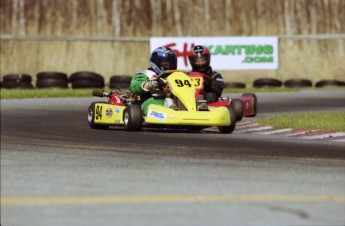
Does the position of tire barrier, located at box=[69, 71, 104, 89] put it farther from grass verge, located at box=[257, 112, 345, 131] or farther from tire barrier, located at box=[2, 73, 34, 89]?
grass verge, located at box=[257, 112, 345, 131]

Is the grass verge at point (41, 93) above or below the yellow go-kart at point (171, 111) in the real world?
below

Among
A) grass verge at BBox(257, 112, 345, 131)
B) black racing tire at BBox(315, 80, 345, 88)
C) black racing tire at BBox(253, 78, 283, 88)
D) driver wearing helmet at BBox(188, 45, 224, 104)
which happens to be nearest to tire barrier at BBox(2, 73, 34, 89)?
black racing tire at BBox(253, 78, 283, 88)

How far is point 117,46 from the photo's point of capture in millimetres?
39031

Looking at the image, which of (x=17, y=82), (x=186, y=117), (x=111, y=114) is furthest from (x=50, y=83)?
(x=186, y=117)

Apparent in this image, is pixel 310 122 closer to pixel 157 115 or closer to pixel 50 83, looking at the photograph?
pixel 157 115

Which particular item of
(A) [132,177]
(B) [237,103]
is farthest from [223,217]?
(B) [237,103]

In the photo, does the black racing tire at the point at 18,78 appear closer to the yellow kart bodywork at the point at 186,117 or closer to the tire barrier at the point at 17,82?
the tire barrier at the point at 17,82

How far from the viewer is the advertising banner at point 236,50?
35.8 metres

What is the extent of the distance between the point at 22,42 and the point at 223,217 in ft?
106

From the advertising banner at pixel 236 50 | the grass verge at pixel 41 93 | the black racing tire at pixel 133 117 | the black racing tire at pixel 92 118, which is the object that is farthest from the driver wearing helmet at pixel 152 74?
the advertising banner at pixel 236 50

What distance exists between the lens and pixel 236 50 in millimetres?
36156

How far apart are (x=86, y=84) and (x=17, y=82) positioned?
2613mm

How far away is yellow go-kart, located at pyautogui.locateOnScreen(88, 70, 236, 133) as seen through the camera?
572 inches

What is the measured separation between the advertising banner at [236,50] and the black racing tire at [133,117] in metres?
20.9
